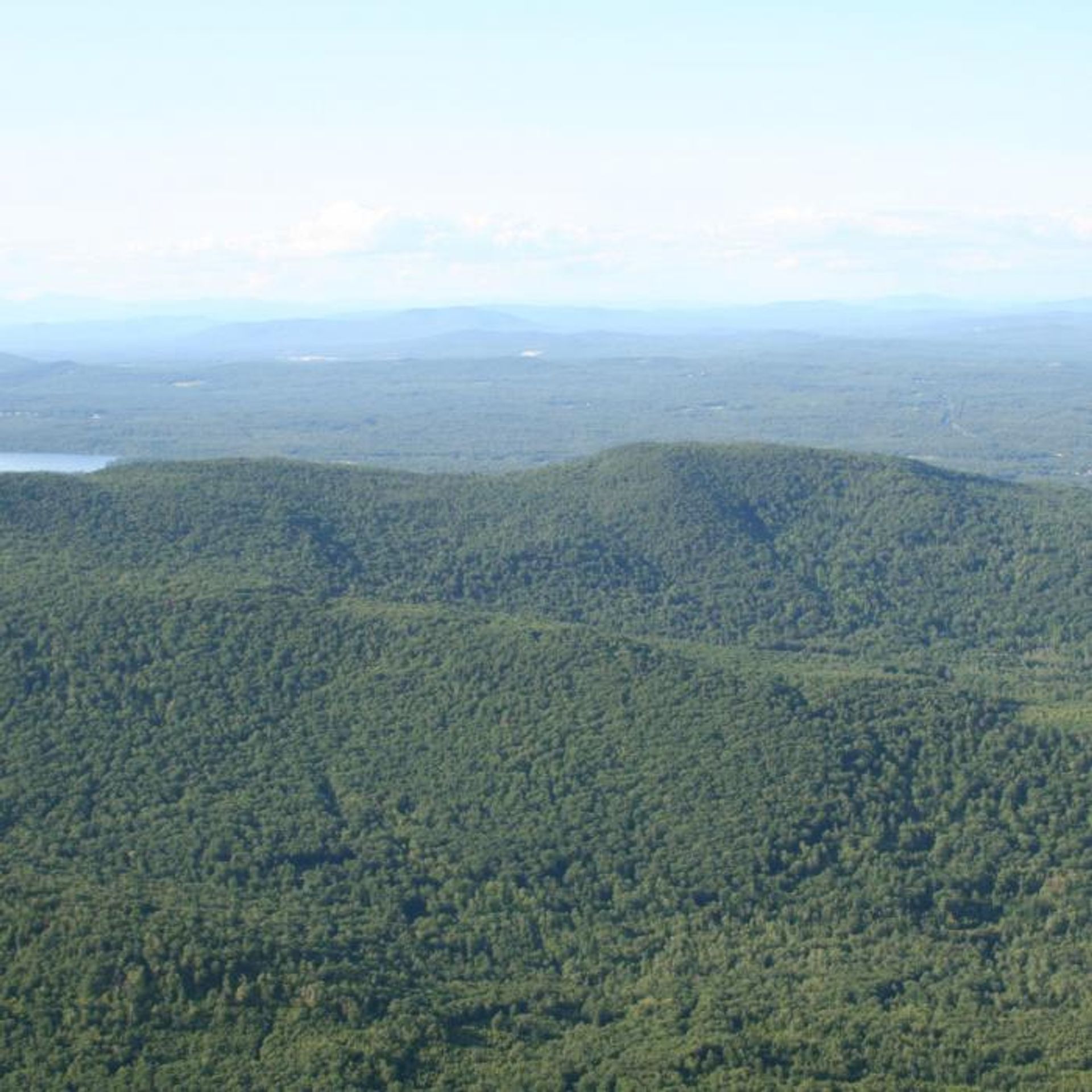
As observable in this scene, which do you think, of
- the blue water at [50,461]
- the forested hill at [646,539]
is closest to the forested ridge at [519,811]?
the forested hill at [646,539]

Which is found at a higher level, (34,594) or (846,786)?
(34,594)

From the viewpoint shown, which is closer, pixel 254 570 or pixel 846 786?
pixel 846 786

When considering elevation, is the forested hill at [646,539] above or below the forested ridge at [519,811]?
above

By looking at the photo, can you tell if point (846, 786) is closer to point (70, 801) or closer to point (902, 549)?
point (70, 801)

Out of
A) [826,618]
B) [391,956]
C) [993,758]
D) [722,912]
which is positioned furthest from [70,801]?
[826,618]

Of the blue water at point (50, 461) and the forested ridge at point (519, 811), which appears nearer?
the forested ridge at point (519, 811)

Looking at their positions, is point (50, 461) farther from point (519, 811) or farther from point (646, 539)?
point (519, 811)

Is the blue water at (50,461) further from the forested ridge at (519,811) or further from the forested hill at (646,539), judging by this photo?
the forested ridge at (519,811)
